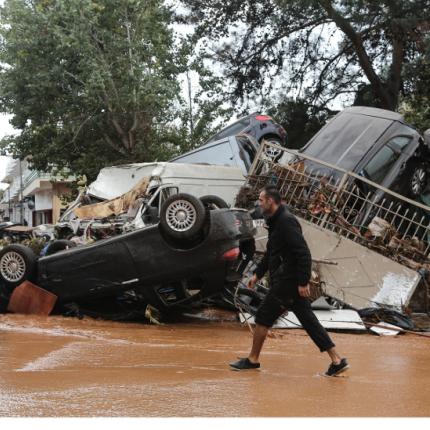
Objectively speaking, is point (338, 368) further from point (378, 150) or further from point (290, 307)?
point (378, 150)

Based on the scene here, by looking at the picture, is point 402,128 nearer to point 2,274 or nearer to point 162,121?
point 2,274

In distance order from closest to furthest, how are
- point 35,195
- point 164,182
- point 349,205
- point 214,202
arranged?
point 214,202 < point 349,205 < point 164,182 < point 35,195

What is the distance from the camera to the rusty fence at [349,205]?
431 inches

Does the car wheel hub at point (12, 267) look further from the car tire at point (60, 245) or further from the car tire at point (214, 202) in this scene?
the car tire at point (214, 202)

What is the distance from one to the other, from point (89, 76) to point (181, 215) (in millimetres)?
12161

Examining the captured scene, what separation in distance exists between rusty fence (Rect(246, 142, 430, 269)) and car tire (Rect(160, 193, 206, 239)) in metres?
2.55

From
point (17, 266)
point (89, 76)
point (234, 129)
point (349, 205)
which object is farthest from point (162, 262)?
point (89, 76)

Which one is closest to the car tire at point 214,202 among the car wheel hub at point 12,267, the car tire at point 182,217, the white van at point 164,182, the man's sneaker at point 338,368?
the white van at point 164,182

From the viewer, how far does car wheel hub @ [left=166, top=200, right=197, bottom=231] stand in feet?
30.0

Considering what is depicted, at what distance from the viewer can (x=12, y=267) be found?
9969 millimetres

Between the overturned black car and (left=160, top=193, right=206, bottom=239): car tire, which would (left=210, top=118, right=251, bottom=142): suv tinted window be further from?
(left=160, top=193, right=206, bottom=239): car tire

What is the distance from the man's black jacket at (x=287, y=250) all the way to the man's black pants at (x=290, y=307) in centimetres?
9

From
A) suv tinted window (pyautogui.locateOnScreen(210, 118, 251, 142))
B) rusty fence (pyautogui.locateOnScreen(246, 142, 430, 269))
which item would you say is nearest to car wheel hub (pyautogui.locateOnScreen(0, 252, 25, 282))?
rusty fence (pyautogui.locateOnScreen(246, 142, 430, 269))

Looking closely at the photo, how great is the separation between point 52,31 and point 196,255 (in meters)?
12.8
